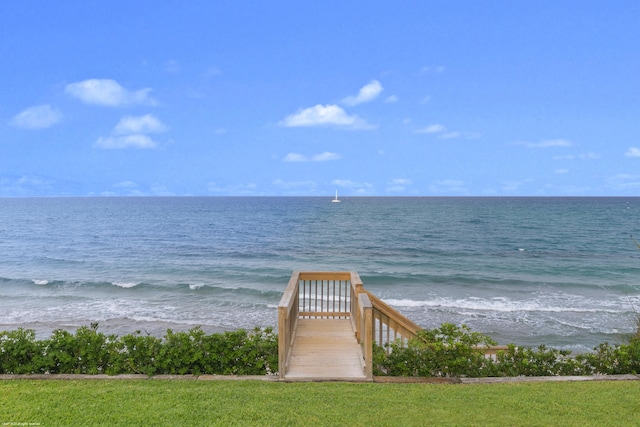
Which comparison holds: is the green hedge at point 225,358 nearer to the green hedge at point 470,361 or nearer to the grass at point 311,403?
the green hedge at point 470,361

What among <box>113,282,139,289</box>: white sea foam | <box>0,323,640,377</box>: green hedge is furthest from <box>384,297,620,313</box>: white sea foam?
<box>113,282,139,289</box>: white sea foam

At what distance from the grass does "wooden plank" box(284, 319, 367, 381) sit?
0.38 m

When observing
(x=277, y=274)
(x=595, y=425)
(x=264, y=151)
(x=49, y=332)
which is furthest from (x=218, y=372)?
(x=264, y=151)

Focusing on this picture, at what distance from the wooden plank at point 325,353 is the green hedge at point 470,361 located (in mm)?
520

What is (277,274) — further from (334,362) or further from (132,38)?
(132,38)

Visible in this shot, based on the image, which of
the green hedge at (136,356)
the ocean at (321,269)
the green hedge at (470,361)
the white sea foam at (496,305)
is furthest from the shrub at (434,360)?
the white sea foam at (496,305)

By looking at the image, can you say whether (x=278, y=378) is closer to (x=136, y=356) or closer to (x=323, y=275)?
(x=136, y=356)

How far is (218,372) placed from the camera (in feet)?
20.1

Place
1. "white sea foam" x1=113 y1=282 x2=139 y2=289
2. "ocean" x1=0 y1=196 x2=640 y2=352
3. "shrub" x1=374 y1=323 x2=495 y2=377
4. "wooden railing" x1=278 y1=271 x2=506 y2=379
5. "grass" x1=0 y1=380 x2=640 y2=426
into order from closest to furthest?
"grass" x1=0 y1=380 x2=640 y2=426, "wooden railing" x1=278 y1=271 x2=506 y2=379, "shrub" x1=374 y1=323 x2=495 y2=377, "ocean" x1=0 y1=196 x2=640 y2=352, "white sea foam" x1=113 y1=282 x2=139 y2=289

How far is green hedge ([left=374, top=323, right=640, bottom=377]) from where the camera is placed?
6129mm

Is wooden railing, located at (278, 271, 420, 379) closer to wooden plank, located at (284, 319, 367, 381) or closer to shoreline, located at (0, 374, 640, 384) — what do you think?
wooden plank, located at (284, 319, 367, 381)

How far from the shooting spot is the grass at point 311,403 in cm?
464

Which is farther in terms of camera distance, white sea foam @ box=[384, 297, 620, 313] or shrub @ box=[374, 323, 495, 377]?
white sea foam @ box=[384, 297, 620, 313]

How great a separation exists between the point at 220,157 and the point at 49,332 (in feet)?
472
